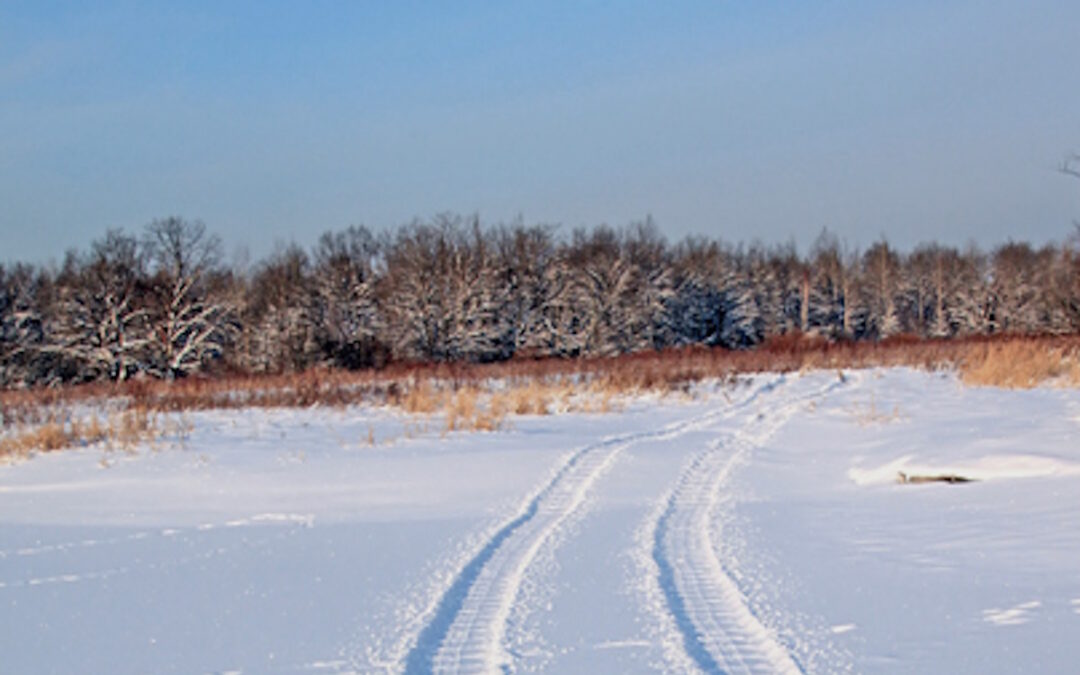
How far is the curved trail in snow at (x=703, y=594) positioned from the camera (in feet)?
13.3

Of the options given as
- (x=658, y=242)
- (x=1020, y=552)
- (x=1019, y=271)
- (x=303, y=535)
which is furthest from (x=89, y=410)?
(x=1019, y=271)

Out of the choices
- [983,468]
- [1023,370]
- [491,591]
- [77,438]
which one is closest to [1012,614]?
[491,591]

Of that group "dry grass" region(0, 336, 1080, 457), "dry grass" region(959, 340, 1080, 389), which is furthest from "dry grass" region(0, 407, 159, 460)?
"dry grass" region(959, 340, 1080, 389)

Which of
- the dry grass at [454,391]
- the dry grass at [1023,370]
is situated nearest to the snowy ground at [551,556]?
the dry grass at [454,391]

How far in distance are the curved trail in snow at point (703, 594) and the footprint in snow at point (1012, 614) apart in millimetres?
1121

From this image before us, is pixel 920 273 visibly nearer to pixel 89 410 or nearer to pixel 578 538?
pixel 89 410

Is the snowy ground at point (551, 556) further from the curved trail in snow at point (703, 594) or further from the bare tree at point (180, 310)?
the bare tree at point (180, 310)

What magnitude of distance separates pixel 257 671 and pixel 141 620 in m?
Answer: 1.28

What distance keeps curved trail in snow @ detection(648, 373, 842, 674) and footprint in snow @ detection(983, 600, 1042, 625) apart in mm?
1121

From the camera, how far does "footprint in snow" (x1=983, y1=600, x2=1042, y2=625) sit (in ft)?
14.2

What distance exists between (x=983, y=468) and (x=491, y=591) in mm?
5652

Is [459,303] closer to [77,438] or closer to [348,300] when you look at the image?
[348,300]

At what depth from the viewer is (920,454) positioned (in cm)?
977

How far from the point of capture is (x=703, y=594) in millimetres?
5184
